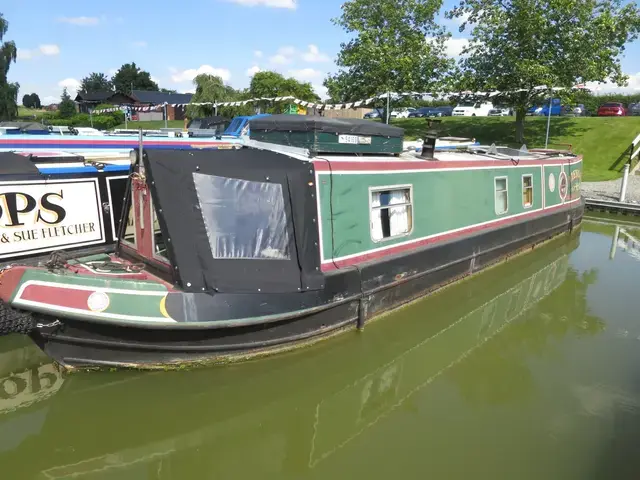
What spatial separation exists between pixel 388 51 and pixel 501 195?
14642 mm

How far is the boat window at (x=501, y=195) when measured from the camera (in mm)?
8547

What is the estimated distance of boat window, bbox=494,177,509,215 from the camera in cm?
855

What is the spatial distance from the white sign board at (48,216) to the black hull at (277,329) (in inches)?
61.5

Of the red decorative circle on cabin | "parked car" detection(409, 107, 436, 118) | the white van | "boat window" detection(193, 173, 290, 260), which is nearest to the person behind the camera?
"boat window" detection(193, 173, 290, 260)

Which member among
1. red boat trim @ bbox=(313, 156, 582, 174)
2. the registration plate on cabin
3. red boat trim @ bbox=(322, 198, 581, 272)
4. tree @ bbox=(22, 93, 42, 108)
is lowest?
red boat trim @ bbox=(322, 198, 581, 272)

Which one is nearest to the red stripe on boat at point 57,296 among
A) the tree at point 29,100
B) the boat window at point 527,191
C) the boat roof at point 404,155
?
the boat roof at point 404,155

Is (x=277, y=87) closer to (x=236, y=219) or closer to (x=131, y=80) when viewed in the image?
(x=236, y=219)

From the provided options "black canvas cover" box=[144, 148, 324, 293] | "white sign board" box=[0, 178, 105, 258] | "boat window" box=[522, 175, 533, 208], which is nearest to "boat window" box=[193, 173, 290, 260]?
"black canvas cover" box=[144, 148, 324, 293]

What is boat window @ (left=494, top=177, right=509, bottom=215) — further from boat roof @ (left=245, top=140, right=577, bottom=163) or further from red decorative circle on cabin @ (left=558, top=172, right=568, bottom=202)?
red decorative circle on cabin @ (left=558, top=172, right=568, bottom=202)

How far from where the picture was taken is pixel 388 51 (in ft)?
69.8

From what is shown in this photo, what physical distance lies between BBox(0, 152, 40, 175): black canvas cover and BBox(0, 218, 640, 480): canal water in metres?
1.92

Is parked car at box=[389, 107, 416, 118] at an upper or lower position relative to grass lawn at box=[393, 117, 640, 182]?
upper

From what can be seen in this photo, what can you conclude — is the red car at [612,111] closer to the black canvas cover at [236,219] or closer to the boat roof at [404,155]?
the boat roof at [404,155]

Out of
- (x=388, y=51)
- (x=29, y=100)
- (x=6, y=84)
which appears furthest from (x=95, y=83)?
(x=388, y=51)
